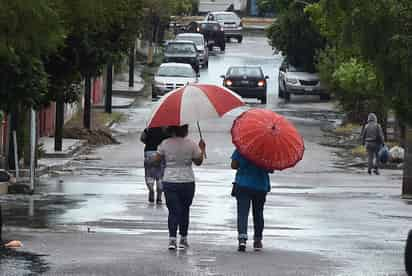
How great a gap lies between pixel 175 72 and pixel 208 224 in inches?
1388

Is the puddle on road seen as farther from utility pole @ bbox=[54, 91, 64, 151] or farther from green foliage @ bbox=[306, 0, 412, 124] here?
utility pole @ bbox=[54, 91, 64, 151]

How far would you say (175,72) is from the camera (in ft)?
176

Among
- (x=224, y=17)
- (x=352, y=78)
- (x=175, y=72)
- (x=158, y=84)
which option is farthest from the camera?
(x=224, y=17)

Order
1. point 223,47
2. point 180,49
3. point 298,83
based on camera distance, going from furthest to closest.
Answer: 1. point 223,47
2. point 180,49
3. point 298,83

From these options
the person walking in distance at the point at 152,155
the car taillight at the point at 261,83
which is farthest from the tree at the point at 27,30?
the car taillight at the point at 261,83

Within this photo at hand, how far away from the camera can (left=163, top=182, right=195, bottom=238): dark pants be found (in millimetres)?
14289

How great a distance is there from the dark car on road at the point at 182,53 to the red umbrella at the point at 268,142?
158ft

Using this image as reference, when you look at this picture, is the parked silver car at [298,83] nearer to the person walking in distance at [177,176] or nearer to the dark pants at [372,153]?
the dark pants at [372,153]

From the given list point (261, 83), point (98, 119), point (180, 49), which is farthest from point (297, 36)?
point (98, 119)

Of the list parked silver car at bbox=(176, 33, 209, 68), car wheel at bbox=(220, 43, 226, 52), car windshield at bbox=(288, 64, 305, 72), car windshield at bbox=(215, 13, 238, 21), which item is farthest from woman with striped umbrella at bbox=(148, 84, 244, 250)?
car windshield at bbox=(215, 13, 238, 21)

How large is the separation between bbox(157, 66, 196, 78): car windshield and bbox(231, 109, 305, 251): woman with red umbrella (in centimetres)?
3857

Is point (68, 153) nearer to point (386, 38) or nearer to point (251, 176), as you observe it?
point (386, 38)

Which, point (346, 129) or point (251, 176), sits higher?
point (251, 176)

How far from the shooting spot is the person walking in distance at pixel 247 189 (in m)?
14.4
